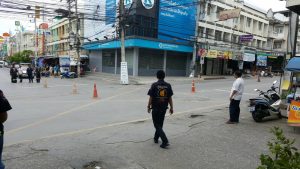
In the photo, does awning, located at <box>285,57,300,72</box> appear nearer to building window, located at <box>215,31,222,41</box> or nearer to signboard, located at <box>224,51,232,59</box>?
signboard, located at <box>224,51,232,59</box>

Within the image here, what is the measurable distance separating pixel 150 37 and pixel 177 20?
496cm

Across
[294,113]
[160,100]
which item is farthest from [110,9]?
[160,100]

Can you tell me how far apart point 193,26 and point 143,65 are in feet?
31.0

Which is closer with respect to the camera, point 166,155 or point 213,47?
point 166,155

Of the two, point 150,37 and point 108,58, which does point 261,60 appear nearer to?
point 150,37

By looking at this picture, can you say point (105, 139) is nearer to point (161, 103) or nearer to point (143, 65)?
point (161, 103)

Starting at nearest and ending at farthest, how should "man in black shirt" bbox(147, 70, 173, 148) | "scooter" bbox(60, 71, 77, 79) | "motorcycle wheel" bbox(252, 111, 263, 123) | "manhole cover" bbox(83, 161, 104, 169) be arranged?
"manhole cover" bbox(83, 161, 104, 169) < "man in black shirt" bbox(147, 70, 173, 148) < "motorcycle wheel" bbox(252, 111, 263, 123) < "scooter" bbox(60, 71, 77, 79)

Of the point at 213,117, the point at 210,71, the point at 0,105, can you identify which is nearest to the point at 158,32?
the point at 210,71

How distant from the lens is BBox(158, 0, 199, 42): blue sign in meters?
32.8

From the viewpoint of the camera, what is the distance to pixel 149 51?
3250 centimetres

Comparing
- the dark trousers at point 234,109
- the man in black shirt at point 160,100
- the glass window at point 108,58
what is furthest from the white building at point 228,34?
the man in black shirt at point 160,100

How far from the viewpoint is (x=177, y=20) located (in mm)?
34281

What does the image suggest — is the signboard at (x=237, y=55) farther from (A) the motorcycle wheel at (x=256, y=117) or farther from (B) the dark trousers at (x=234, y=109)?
(B) the dark trousers at (x=234, y=109)

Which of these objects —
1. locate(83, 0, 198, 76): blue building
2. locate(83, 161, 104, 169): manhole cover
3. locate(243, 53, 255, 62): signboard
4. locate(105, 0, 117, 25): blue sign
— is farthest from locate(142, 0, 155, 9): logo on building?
locate(83, 161, 104, 169): manhole cover
